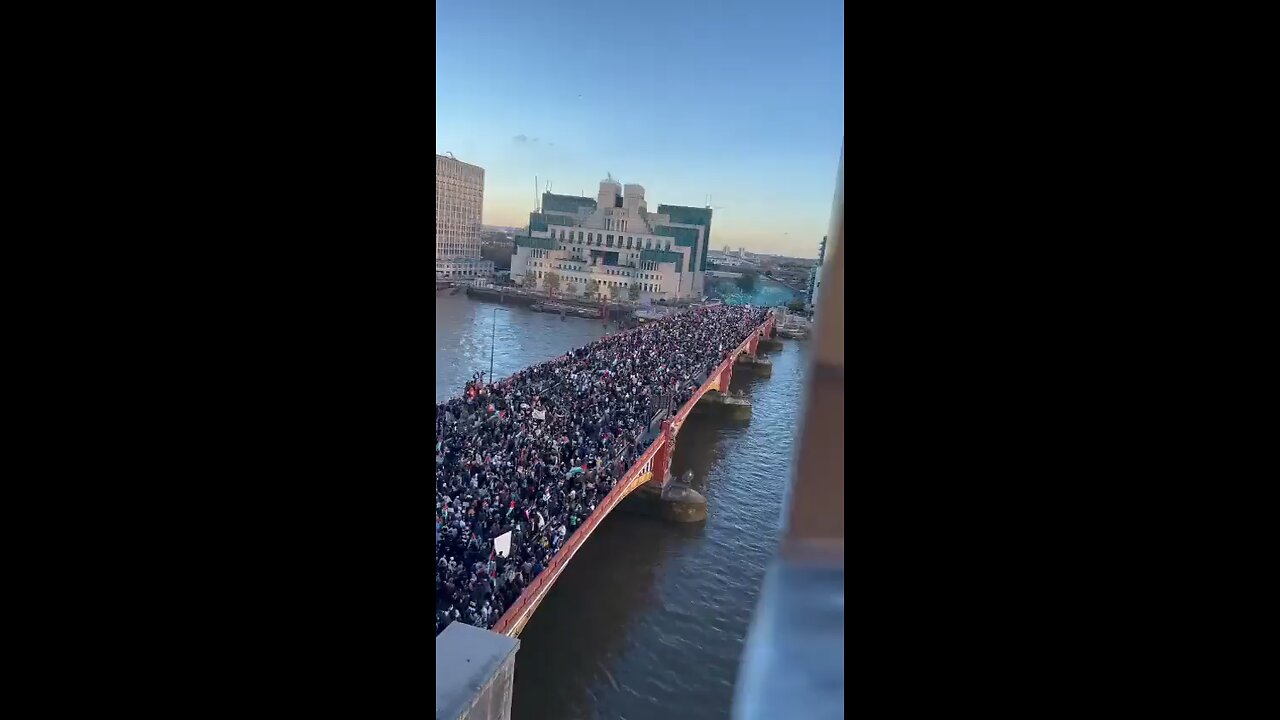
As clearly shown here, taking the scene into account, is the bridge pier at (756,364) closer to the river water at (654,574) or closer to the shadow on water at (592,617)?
the river water at (654,574)

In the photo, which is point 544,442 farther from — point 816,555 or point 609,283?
point 816,555

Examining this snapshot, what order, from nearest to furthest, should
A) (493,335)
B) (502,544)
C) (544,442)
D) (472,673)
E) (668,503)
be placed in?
1. (472,673)
2. (502,544)
3. (544,442)
4. (668,503)
5. (493,335)

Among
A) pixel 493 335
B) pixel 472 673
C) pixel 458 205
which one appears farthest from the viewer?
pixel 493 335

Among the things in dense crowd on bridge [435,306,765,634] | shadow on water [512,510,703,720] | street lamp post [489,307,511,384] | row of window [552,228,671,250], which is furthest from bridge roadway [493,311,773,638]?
street lamp post [489,307,511,384]

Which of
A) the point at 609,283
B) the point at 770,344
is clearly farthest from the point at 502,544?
the point at 770,344

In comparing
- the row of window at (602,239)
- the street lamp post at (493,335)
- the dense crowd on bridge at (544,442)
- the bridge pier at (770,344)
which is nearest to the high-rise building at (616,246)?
the row of window at (602,239)

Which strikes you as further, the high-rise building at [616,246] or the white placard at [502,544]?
the high-rise building at [616,246]
